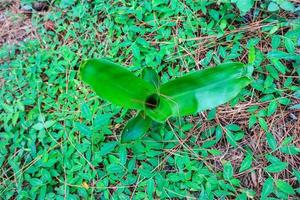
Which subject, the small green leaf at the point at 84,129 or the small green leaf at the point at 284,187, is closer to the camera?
the small green leaf at the point at 284,187

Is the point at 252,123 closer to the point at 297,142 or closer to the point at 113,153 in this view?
the point at 297,142

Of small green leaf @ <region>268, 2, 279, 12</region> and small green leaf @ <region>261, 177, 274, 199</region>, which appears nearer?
small green leaf @ <region>261, 177, 274, 199</region>

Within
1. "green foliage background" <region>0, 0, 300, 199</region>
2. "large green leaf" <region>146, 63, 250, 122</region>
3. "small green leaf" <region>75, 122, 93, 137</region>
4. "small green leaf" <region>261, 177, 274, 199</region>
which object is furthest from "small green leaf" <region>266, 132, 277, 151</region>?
"small green leaf" <region>75, 122, 93, 137</region>

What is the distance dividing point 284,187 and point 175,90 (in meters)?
0.47

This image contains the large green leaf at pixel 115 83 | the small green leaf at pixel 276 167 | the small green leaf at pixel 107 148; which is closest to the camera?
the large green leaf at pixel 115 83

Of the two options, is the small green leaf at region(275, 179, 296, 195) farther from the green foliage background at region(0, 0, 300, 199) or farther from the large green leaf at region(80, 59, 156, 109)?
the large green leaf at region(80, 59, 156, 109)

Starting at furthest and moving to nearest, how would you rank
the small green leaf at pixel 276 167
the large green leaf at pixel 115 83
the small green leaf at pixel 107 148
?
the small green leaf at pixel 107 148 < the small green leaf at pixel 276 167 < the large green leaf at pixel 115 83

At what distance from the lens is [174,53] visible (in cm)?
147

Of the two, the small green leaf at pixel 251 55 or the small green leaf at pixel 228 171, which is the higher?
the small green leaf at pixel 251 55

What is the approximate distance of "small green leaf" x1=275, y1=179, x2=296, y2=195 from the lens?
47.3 inches

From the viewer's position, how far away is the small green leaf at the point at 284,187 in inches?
47.3

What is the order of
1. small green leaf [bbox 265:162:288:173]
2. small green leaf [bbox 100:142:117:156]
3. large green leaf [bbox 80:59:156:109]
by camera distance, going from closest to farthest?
large green leaf [bbox 80:59:156:109], small green leaf [bbox 265:162:288:173], small green leaf [bbox 100:142:117:156]

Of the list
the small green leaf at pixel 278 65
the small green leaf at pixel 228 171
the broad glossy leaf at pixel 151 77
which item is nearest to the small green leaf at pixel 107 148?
the broad glossy leaf at pixel 151 77

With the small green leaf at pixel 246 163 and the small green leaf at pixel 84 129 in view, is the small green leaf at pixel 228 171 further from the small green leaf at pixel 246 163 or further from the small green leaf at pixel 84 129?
the small green leaf at pixel 84 129
